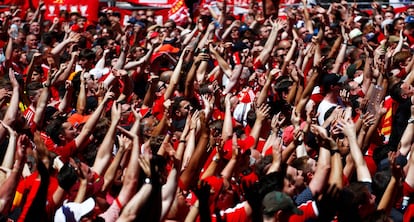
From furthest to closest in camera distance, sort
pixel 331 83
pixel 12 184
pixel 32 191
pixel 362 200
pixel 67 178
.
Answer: pixel 331 83 < pixel 362 200 < pixel 67 178 < pixel 32 191 < pixel 12 184

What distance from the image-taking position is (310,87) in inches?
437

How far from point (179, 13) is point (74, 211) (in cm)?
1179

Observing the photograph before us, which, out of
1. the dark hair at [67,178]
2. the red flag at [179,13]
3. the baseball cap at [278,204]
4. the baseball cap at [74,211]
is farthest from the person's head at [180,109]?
the red flag at [179,13]

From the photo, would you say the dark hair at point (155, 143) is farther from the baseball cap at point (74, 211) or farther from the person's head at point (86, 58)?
the person's head at point (86, 58)

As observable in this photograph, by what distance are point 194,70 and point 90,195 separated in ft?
15.6

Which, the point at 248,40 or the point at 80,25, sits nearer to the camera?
the point at 248,40

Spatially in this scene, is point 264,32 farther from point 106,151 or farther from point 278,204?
point 278,204

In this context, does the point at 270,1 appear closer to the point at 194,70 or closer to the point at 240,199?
the point at 194,70

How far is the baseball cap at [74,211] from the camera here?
672cm

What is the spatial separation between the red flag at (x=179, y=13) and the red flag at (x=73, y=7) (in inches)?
56.0

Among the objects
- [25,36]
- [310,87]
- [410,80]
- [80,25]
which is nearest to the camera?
[310,87]

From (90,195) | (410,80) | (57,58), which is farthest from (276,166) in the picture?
(57,58)

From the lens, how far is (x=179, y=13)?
59.9 ft

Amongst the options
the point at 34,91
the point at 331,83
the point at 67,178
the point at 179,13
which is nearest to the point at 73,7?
the point at 179,13
